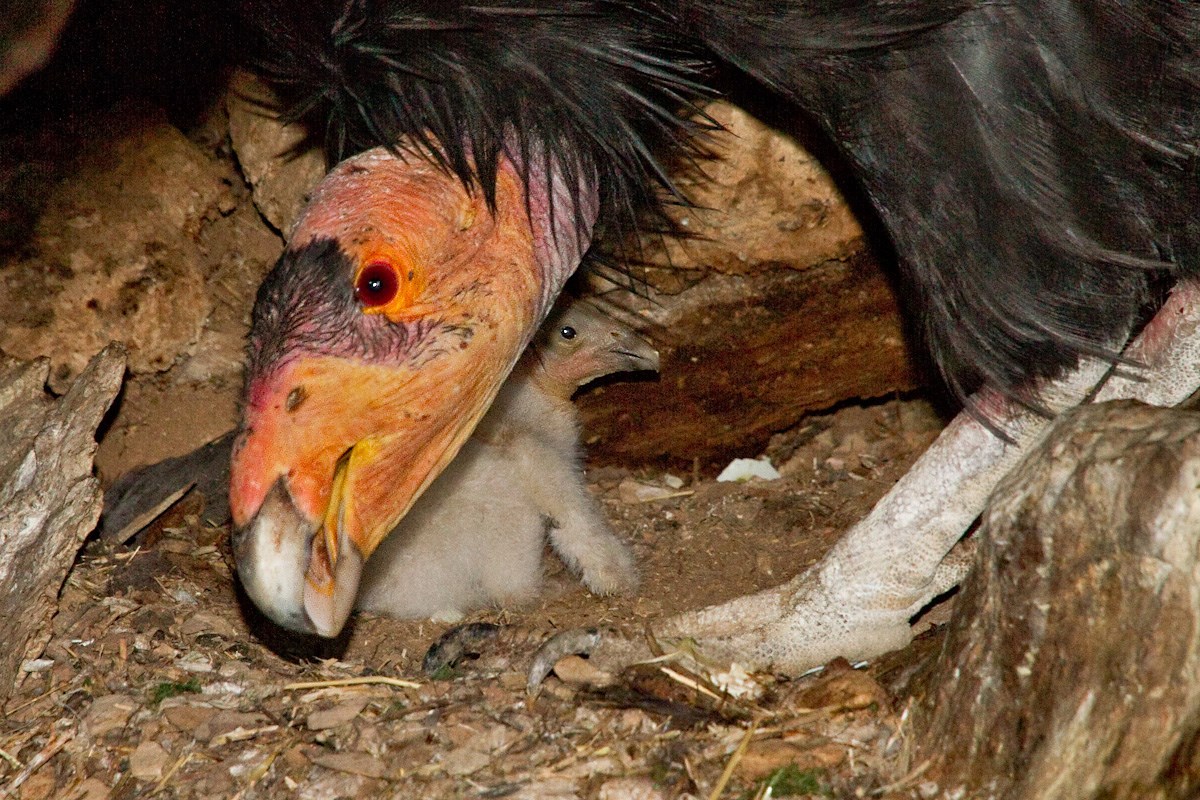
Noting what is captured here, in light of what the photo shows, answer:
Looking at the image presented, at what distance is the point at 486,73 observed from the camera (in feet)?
8.68

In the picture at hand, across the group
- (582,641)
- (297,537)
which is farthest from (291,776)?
(582,641)

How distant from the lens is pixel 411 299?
2.57 m

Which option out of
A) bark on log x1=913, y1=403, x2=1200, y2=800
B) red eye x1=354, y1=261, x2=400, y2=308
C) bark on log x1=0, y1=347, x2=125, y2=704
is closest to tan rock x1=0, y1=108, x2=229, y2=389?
bark on log x1=0, y1=347, x2=125, y2=704

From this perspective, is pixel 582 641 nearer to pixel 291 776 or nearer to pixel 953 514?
pixel 291 776

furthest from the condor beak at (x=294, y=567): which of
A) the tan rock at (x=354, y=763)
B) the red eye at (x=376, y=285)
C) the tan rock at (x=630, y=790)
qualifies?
the tan rock at (x=630, y=790)

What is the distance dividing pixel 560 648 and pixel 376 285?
2.96 ft

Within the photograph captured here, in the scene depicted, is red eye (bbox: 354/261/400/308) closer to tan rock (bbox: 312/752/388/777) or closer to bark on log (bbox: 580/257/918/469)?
tan rock (bbox: 312/752/388/777)

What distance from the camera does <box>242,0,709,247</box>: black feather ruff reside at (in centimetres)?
260

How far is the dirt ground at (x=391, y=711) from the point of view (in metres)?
2.32

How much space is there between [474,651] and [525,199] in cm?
109

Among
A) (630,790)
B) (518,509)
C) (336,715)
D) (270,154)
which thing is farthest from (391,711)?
(270,154)

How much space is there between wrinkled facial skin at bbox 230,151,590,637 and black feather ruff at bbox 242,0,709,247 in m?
0.09

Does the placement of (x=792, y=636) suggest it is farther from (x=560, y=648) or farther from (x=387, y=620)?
(x=387, y=620)

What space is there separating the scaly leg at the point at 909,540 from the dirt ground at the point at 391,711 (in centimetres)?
12
